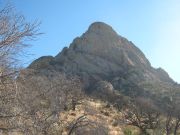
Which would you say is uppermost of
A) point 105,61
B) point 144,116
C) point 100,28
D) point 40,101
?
point 100,28

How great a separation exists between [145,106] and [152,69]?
5389 cm

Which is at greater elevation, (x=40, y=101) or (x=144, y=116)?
(x=40, y=101)

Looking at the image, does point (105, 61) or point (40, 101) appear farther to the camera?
point (105, 61)

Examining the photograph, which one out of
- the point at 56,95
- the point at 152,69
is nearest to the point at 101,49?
the point at 152,69

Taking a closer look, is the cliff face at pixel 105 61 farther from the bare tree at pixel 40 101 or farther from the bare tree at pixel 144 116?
the bare tree at pixel 40 101

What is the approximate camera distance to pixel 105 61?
84.0 m

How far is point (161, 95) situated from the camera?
61.8m

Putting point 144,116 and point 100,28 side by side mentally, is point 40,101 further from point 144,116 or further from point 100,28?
point 100,28

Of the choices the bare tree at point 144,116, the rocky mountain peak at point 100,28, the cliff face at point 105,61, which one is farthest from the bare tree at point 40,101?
the rocky mountain peak at point 100,28

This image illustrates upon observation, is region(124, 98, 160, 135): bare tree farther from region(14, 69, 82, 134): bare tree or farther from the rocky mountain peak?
the rocky mountain peak

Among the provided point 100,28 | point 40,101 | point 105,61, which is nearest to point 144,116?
point 40,101

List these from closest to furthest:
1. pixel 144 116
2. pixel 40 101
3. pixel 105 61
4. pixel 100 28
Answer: pixel 40 101, pixel 144 116, pixel 105 61, pixel 100 28

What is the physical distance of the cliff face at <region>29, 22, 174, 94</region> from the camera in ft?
245

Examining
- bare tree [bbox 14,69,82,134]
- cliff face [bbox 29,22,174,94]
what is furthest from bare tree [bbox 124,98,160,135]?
cliff face [bbox 29,22,174,94]
